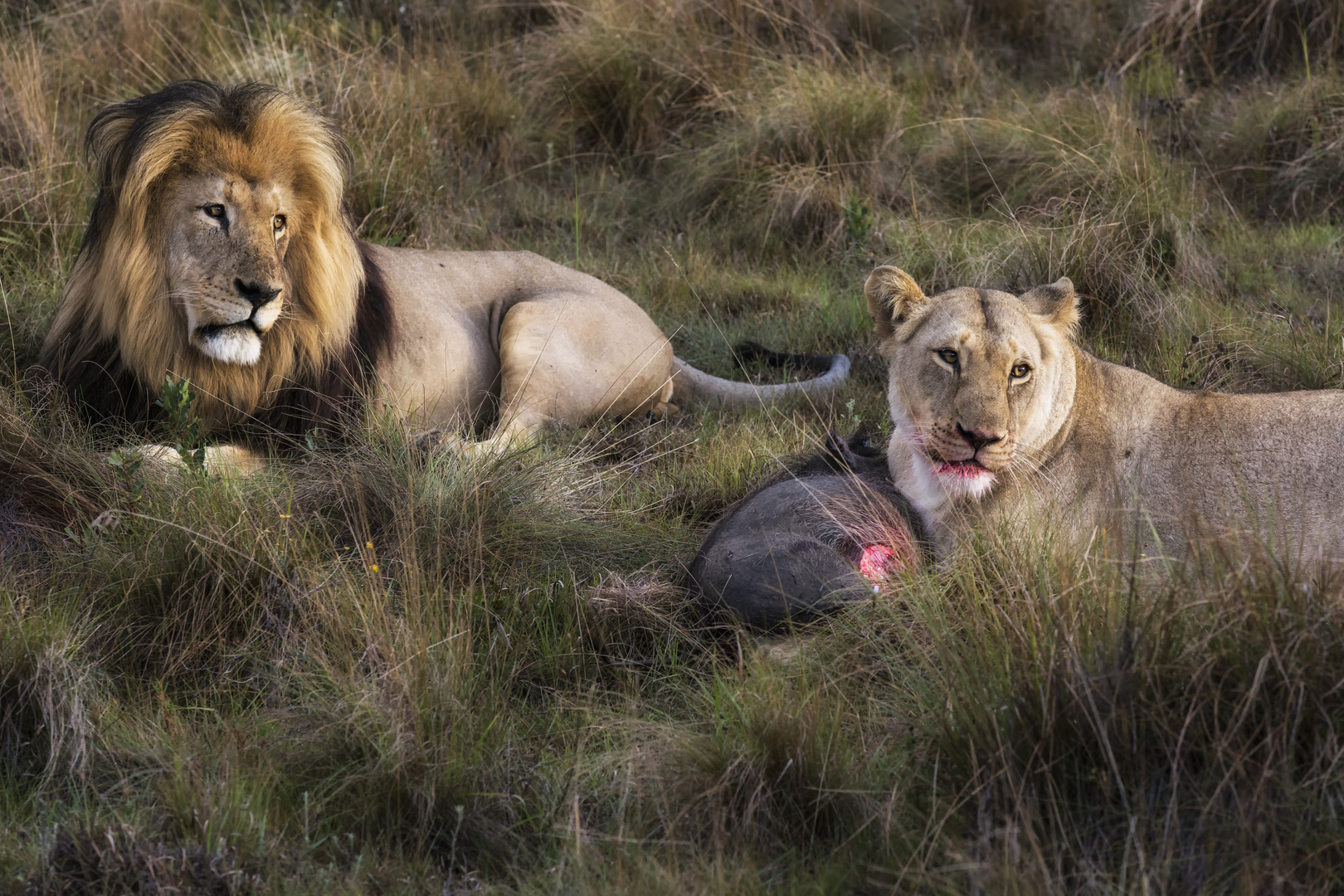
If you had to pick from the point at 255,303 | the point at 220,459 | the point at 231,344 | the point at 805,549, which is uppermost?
the point at 255,303

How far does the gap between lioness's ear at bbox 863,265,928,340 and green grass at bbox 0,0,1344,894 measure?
2.79 feet

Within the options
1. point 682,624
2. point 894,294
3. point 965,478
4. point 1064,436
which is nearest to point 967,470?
point 965,478

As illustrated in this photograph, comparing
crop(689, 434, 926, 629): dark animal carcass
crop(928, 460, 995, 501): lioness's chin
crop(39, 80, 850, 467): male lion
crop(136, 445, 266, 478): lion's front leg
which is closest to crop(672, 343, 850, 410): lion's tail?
crop(39, 80, 850, 467): male lion

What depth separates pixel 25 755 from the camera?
3158 millimetres

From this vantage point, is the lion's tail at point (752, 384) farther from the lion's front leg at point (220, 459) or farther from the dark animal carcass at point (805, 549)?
the lion's front leg at point (220, 459)

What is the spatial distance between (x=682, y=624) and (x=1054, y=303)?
4.85 feet

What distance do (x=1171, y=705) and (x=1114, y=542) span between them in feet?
2.13

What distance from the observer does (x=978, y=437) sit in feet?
11.8

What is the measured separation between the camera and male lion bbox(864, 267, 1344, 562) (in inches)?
143

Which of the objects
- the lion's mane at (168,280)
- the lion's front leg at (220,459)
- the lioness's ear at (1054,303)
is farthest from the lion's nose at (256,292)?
the lioness's ear at (1054,303)

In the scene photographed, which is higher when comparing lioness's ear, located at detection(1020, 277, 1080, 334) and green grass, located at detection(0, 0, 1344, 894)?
lioness's ear, located at detection(1020, 277, 1080, 334)

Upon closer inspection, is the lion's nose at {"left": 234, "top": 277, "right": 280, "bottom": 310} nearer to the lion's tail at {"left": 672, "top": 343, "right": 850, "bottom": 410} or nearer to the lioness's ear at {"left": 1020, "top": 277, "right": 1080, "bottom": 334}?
the lion's tail at {"left": 672, "top": 343, "right": 850, "bottom": 410}

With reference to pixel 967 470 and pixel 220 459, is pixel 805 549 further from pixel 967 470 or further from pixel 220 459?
pixel 220 459

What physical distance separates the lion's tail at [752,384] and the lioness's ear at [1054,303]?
62.5 inches
